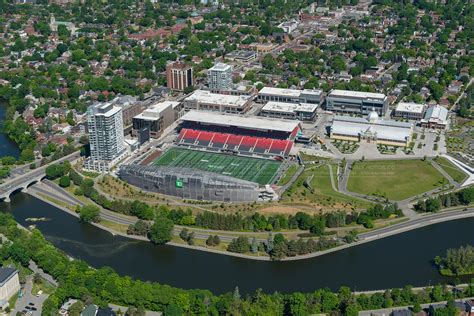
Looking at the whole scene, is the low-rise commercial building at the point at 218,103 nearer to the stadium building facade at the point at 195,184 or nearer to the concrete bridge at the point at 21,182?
the stadium building facade at the point at 195,184

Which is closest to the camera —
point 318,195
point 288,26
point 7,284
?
point 7,284

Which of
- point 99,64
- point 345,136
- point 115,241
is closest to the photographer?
point 115,241

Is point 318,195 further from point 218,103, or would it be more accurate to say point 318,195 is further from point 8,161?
point 8,161

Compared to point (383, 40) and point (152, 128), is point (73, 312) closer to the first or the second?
point (152, 128)

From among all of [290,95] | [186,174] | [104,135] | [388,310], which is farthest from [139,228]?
[290,95]

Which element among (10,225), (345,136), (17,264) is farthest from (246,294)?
(345,136)

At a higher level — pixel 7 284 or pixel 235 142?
pixel 235 142

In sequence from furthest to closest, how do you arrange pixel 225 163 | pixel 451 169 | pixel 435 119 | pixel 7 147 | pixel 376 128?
1. pixel 435 119
2. pixel 7 147
3. pixel 376 128
4. pixel 225 163
5. pixel 451 169
